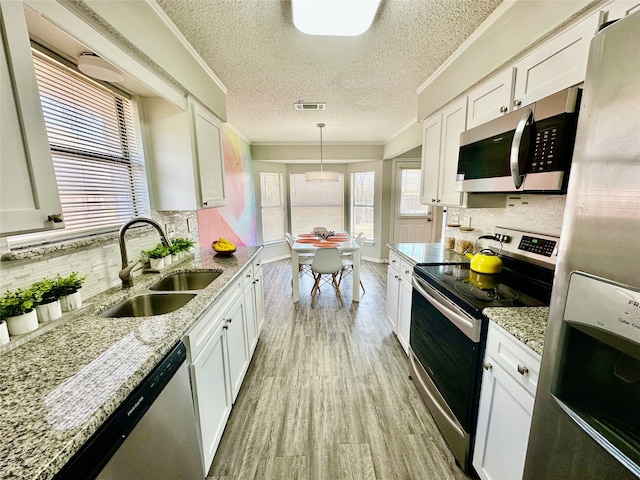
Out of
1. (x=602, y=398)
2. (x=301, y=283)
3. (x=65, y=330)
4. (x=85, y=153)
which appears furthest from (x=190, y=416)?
(x=301, y=283)

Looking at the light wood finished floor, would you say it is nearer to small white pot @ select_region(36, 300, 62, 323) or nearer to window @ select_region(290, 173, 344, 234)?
small white pot @ select_region(36, 300, 62, 323)

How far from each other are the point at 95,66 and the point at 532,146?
216 centimetres

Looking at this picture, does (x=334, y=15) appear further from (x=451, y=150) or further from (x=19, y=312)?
(x=19, y=312)

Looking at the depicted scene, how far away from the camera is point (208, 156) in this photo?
2.21 meters

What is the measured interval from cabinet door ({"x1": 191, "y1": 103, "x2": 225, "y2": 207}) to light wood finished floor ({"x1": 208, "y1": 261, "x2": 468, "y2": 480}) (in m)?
1.52

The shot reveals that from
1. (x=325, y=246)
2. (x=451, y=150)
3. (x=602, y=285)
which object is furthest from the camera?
(x=325, y=246)

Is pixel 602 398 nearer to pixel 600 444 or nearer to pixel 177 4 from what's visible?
pixel 600 444

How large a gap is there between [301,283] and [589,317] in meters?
3.80

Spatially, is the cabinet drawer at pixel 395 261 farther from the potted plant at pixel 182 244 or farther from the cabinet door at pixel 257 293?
the potted plant at pixel 182 244

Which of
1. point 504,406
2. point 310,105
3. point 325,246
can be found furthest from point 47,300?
point 310,105

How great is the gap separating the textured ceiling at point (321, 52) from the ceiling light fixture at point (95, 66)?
480mm

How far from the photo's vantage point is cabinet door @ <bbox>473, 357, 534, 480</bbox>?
96 cm

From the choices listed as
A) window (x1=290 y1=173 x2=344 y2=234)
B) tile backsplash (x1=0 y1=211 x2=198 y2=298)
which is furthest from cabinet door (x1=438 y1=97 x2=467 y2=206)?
window (x1=290 y1=173 x2=344 y2=234)

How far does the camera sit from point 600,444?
0.60 metres
